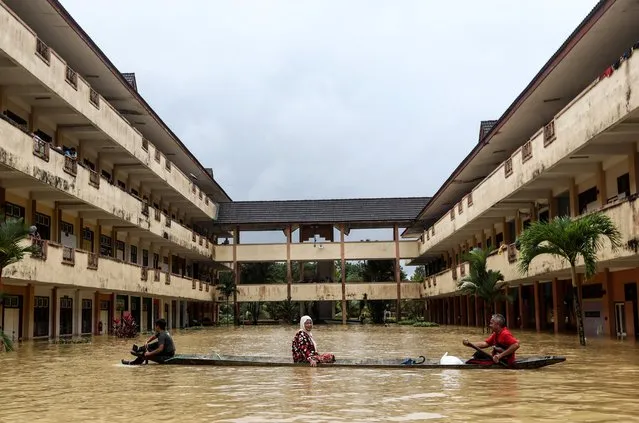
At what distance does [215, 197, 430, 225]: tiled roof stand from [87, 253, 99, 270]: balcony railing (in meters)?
30.2

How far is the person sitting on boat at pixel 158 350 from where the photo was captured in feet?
55.5

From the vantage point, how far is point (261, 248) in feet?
206

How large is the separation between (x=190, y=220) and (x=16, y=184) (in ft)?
111

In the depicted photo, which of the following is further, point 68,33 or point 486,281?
point 486,281

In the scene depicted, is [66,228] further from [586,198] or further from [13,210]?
[586,198]

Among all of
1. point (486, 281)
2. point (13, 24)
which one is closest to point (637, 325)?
point (486, 281)

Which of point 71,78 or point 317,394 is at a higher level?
point 71,78

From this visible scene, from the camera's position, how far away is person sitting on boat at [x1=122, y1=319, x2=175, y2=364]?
1691 centimetres

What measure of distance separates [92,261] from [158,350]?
17.3m

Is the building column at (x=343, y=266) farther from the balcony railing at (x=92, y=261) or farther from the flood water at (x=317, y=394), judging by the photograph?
the flood water at (x=317, y=394)

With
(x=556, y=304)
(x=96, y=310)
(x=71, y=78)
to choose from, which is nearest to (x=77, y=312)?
(x=96, y=310)

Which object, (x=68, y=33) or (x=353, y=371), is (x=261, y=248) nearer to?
(x=68, y=33)

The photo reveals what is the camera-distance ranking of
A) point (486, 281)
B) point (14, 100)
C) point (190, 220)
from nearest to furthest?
point (14, 100) → point (486, 281) → point (190, 220)

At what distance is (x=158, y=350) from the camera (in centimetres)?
1694
